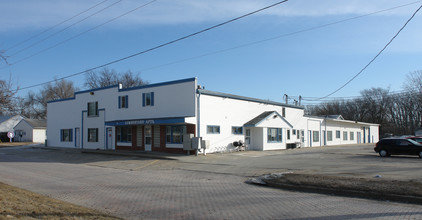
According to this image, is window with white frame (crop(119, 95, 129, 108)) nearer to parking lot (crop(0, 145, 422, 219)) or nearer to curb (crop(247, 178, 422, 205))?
parking lot (crop(0, 145, 422, 219))

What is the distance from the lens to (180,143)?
87.7 feet

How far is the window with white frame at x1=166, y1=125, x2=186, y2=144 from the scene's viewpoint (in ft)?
87.9

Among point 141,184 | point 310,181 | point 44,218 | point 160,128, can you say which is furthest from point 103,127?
point 44,218

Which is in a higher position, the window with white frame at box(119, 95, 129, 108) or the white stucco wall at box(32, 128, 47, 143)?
the window with white frame at box(119, 95, 129, 108)

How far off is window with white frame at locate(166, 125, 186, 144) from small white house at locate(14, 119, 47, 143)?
130 feet

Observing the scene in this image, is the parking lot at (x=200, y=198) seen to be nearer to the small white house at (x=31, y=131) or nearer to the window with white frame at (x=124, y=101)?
the window with white frame at (x=124, y=101)

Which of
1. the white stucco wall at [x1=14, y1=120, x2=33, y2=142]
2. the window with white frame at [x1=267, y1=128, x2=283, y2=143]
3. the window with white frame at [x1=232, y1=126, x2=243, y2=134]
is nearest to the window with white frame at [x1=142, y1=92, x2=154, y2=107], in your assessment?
the window with white frame at [x1=232, y1=126, x2=243, y2=134]

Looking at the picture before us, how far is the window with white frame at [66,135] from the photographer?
3716cm

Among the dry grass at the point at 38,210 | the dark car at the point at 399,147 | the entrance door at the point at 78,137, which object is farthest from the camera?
the entrance door at the point at 78,137

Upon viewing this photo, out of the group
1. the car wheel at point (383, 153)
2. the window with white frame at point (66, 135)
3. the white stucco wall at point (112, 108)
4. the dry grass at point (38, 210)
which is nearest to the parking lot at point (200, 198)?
the dry grass at point (38, 210)

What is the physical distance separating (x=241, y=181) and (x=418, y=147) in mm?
15856

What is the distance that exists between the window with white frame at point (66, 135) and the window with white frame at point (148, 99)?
1230cm

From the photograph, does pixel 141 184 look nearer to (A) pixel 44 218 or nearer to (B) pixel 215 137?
(A) pixel 44 218

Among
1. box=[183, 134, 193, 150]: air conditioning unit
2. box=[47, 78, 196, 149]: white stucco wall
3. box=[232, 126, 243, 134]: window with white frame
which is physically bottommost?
box=[183, 134, 193, 150]: air conditioning unit
